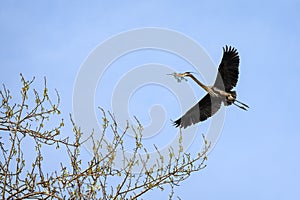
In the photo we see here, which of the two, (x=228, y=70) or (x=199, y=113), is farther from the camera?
(x=199, y=113)

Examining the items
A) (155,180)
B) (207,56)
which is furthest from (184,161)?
(207,56)

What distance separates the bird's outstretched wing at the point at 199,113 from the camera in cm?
951

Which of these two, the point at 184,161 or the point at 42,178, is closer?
the point at 42,178

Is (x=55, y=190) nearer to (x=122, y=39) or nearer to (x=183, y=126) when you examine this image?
(x=122, y=39)

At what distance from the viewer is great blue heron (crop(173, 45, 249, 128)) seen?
886cm

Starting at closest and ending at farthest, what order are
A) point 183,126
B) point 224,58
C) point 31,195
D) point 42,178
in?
1. point 31,195
2. point 42,178
3. point 224,58
4. point 183,126

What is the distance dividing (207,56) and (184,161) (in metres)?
2.91

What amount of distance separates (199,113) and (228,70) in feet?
3.73

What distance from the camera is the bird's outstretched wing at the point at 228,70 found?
8836 mm

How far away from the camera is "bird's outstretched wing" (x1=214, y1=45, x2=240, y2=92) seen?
884 cm

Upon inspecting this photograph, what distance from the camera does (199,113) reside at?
9.64 metres

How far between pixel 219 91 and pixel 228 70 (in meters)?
0.41

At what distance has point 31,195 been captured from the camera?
4.11m

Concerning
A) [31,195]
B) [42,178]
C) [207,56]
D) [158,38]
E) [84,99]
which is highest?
[158,38]
